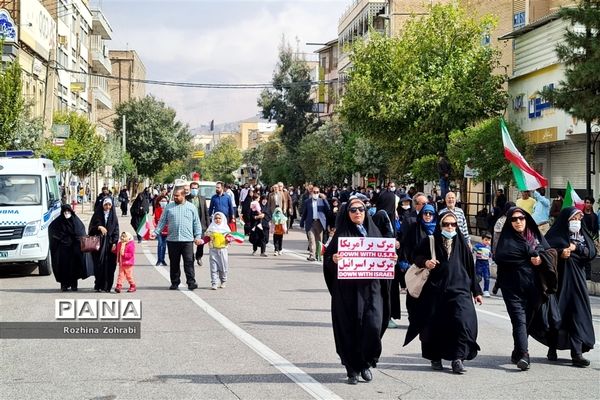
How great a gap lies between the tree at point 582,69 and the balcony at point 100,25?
221 feet

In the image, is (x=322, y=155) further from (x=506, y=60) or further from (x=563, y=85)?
(x=563, y=85)

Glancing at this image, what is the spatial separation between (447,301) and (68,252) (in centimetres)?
859

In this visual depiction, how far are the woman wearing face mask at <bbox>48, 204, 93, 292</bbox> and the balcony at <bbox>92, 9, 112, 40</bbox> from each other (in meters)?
71.2

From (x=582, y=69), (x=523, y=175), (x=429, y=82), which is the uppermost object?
(x=429, y=82)

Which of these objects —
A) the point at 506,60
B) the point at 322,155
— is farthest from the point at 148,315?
the point at 322,155

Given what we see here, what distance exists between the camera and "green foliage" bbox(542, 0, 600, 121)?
21.4 meters

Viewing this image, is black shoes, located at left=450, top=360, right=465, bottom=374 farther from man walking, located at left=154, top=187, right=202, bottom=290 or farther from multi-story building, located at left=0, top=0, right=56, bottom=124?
multi-story building, located at left=0, top=0, right=56, bottom=124

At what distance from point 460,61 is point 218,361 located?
2942 cm

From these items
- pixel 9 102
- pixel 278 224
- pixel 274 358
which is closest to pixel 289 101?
pixel 9 102

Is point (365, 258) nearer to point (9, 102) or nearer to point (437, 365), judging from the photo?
point (437, 365)

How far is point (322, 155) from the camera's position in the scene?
59.8m

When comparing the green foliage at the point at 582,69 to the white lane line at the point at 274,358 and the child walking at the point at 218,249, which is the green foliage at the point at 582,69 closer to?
the child walking at the point at 218,249

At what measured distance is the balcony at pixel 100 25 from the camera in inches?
3345

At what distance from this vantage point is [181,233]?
15820 millimetres
